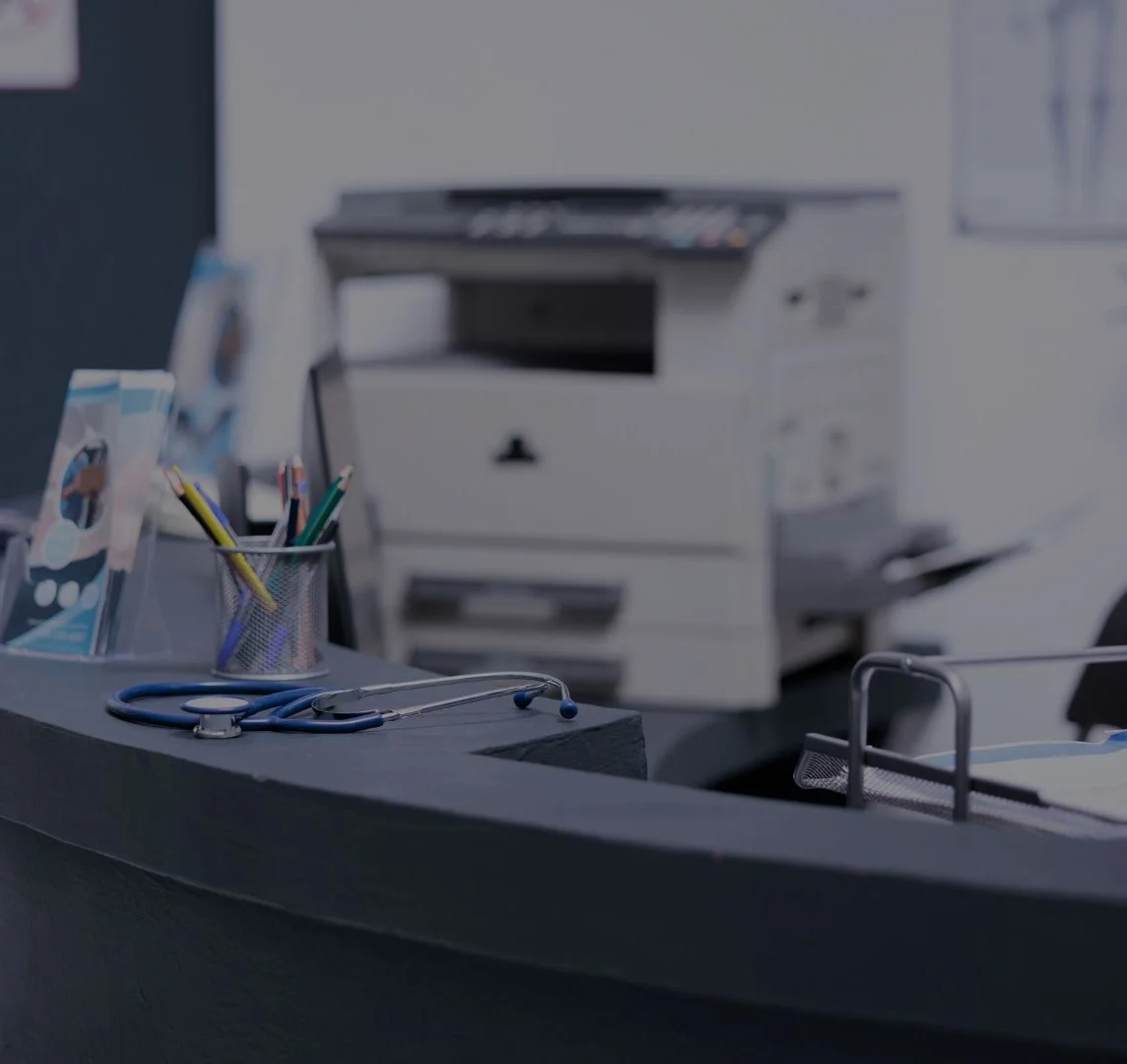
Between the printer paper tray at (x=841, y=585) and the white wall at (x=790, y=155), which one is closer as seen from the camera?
the printer paper tray at (x=841, y=585)

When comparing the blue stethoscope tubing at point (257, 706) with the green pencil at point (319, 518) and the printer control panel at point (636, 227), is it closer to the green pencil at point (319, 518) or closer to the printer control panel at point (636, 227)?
the green pencil at point (319, 518)

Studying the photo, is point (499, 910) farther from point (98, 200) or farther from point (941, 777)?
point (98, 200)

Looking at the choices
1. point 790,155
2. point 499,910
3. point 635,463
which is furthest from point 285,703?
point 790,155

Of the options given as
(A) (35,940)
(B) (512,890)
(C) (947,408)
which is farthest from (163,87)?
(B) (512,890)

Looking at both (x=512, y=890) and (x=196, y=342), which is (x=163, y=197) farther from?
(x=512, y=890)

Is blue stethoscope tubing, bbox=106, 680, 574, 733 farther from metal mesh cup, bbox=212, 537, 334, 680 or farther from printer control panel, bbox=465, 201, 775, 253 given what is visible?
printer control panel, bbox=465, 201, 775, 253

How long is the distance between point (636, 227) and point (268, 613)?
102 cm

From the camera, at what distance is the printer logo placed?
6.78 ft

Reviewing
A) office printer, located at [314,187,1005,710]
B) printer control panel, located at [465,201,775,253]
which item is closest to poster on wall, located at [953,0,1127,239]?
office printer, located at [314,187,1005,710]

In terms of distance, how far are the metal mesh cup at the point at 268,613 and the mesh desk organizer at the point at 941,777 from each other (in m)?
0.36

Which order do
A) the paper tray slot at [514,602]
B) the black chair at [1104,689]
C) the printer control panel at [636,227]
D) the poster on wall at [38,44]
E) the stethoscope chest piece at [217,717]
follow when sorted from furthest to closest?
the poster on wall at [38,44] < the paper tray slot at [514,602] < the printer control panel at [636,227] < the black chair at [1104,689] < the stethoscope chest piece at [217,717]

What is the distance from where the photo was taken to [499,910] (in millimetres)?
760

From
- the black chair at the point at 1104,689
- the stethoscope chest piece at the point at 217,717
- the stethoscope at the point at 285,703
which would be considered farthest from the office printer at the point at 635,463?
the stethoscope chest piece at the point at 217,717

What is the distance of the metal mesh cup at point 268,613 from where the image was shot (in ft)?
3.63
